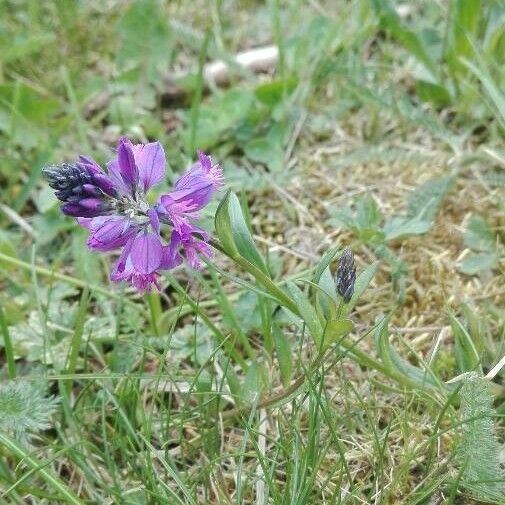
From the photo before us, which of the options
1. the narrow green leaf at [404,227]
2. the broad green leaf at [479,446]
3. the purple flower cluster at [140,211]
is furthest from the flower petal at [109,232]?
the narrow green leaf at [404,227]

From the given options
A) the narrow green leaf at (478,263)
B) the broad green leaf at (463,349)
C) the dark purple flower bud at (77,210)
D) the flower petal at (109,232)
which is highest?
the dark purple flower bud at (77,210)

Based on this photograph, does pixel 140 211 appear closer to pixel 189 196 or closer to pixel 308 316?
pixel 189 196

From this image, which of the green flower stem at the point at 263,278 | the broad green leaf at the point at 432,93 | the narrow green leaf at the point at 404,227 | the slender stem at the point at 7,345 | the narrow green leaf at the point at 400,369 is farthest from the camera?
the broad green leaf at the point at 432,93

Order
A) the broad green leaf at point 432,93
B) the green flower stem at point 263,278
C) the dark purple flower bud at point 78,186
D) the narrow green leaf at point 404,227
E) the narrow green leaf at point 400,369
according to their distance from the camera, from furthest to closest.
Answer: the broad green leaf at point 432,93 → the narrow green leaf at point 404,227 → the narrow green leaf at point 400,369 → the green flower stem at point 263,278 → the dark purple flower bud at point 78,186

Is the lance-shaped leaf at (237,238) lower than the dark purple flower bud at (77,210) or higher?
lower

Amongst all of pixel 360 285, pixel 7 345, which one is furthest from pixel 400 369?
pixel 7 345

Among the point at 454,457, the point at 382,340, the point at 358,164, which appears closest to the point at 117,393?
the point at 382,340

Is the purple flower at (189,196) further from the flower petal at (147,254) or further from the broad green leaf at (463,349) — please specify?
the broad green leaf at (463,349)

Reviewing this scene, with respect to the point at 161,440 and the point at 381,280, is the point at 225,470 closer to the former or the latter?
the point at 161,440
